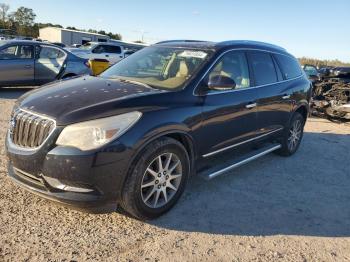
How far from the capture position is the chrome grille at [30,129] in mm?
3418

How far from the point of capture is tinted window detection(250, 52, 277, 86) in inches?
212

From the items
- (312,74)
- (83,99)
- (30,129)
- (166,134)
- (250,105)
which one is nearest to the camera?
(30,129)

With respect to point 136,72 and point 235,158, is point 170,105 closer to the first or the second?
point 136,72

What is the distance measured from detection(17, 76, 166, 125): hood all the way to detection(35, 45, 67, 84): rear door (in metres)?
7.99

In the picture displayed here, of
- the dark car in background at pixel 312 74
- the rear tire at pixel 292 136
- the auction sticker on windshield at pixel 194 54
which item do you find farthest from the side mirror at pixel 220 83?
the dark car in background at pixel 312 74

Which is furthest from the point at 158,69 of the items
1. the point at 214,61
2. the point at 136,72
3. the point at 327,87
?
the point at 327,87

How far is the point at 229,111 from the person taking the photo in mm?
4672

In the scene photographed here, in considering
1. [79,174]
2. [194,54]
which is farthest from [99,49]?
[79,174]

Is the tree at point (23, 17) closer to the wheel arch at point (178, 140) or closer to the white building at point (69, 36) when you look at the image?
the white building at point (69, 36)

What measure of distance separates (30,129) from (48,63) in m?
9.08

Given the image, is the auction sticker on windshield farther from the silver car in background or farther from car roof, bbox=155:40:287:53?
the silver car in background

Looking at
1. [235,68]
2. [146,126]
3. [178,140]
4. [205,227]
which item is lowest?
[205,227]

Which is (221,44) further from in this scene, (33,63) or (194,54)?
(33,63)

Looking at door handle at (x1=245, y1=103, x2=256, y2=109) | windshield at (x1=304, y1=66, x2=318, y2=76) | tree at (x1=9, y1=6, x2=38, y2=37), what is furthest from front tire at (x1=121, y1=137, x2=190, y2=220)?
tree at (x1=9, y1=6, x2=38, y2=37)
